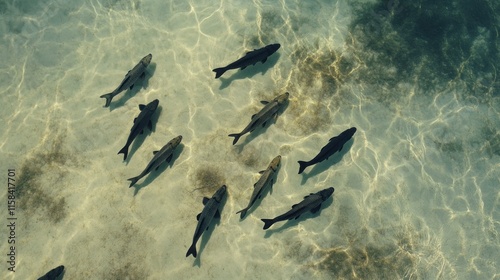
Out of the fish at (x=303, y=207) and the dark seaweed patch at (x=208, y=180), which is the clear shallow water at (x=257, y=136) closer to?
the dark seaweed patch at (x=208, y=180)

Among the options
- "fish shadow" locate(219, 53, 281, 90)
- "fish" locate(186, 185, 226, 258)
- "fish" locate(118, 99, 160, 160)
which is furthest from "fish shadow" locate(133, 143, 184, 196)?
"fish shadow" locate(219, 53, 281, 90)

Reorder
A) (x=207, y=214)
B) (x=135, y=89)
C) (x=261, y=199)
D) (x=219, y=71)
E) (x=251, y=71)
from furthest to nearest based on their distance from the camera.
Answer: (x=251, y=71) < (x=135, y=89) < (x=219, y=71) < (x=261, y=199) < (x=207, y=214)

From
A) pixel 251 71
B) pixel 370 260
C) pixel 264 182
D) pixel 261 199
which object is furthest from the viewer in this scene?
pixel 251 71

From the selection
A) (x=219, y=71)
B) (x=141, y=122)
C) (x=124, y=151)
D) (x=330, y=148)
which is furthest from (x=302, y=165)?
(x=124, y=151)

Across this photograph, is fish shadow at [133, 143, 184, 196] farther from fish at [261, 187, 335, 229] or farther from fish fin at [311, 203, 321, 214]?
fish fin at [311, 203, 321, 214]

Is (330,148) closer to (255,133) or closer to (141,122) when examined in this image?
(255,133)

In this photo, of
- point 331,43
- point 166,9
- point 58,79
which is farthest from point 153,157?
point 331,43

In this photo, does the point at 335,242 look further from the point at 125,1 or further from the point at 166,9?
the point at 125,1
